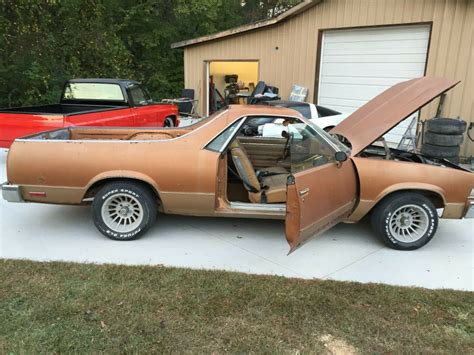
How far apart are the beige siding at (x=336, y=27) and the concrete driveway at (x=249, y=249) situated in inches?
193

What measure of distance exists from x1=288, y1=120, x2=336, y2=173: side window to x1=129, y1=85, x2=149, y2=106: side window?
16.0 feet

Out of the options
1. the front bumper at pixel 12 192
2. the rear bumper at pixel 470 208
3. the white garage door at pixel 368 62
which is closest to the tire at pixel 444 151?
the white garage door at pixel 368 62

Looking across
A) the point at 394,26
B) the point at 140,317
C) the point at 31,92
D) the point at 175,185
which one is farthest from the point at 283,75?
the point at 140,317

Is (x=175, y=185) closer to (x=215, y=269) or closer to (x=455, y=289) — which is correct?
(x=215, y=269)

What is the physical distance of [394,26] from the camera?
31.3 ft

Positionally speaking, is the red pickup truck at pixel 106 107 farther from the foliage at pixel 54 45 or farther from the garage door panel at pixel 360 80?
the garage door panel at pixel 360 80

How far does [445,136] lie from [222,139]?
5380 millimetres

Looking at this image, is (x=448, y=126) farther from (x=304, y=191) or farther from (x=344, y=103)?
(x=304, y=191)

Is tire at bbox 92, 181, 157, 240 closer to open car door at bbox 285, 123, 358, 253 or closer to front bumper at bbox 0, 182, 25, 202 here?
front bumper at bbox 0, 182, 25, 202

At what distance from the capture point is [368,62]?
1023 cm

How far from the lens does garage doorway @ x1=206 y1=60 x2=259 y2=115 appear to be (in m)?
17.7

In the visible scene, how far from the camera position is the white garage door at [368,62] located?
936cm

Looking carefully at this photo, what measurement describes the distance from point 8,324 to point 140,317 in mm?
939

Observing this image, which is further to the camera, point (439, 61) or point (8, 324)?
point (439, 61)
